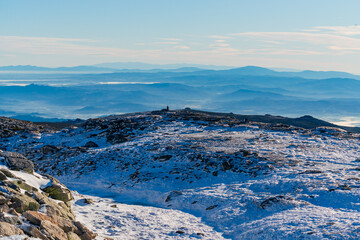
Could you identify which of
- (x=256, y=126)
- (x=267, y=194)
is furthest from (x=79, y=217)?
(x=256, y=126)

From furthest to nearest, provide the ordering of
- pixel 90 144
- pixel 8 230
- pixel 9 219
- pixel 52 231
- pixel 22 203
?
pixel 90 144, pixel 22 203, pixel 52 231, pixel 9 219, pixel 8 230

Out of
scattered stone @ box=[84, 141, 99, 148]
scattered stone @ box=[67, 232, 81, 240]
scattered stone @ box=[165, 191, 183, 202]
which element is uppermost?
scattered stone @ box=[67, 232, 81, 240]

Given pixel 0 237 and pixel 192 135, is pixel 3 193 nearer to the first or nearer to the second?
pixel 0 237

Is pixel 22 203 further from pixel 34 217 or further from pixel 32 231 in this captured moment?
pixel 32 231

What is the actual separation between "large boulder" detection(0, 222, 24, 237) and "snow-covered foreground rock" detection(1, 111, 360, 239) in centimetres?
387

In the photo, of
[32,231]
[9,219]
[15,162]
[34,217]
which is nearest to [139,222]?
[34,217]

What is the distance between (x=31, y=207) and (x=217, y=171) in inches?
449

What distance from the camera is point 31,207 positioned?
34.6 feet

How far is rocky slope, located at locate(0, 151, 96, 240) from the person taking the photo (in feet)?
29.3

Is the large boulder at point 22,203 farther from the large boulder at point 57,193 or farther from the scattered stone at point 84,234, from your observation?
the large boulder at point 57,193

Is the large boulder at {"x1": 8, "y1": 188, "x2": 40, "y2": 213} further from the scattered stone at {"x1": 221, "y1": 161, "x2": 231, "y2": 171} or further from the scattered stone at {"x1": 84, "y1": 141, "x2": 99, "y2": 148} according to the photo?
the scattered stone at {"x1": 84, "y1": 141, "x2": 99, "y2": 148}

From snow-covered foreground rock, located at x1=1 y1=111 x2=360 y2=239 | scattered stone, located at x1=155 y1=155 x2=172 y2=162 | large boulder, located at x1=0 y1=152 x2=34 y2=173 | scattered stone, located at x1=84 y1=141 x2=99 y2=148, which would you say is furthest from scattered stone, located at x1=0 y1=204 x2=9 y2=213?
scattered stone, located at x1=84 y1=141 x2=99 y2=148

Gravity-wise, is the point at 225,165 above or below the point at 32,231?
below

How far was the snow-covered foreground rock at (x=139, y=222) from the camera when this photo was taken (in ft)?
40.7
